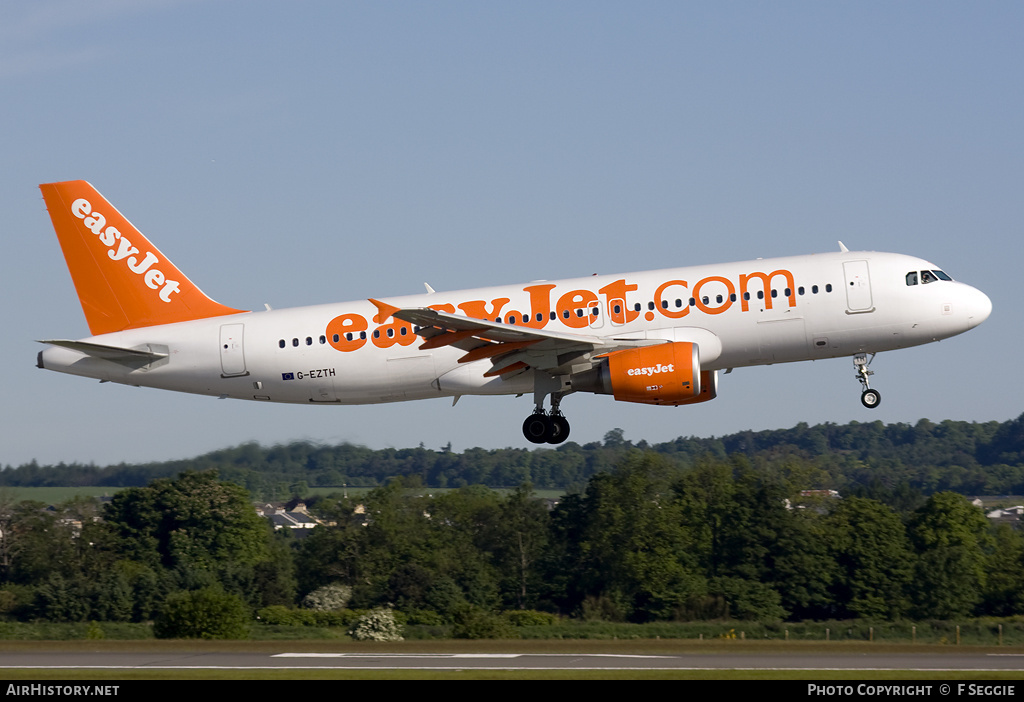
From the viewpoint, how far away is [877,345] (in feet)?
120

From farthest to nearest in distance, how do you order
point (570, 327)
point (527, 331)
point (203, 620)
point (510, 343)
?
1. point (203, 620)
2. point (570, 327)
3. point (510, 343)
4. point (527, 331)

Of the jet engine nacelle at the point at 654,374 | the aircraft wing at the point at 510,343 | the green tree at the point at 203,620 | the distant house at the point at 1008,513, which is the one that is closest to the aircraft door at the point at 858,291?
the jet engine nacelle at the point at 654,374

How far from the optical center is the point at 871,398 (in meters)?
37.9

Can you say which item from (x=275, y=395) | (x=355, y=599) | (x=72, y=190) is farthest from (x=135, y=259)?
(x=355, y=599)

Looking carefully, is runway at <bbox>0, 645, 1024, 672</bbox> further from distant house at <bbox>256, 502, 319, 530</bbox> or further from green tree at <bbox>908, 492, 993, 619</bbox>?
distant house at <bbox>256, 502, 319, 530</bbox>

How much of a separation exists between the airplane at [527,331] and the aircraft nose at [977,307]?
6 centimetres

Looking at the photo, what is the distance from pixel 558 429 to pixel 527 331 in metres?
5.25

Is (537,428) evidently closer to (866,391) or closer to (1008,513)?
(866,391)

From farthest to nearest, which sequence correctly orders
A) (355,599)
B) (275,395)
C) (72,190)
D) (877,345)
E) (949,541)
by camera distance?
(949,541)
(355,599)
(72,190)
(275,395)
(877,345)

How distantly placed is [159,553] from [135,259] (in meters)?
54.5

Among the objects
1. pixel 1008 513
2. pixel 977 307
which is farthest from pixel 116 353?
pixel 1008 513

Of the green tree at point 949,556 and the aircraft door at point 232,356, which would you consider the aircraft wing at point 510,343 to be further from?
the green tree at point 949,556

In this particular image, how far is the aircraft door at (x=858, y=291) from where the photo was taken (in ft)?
119

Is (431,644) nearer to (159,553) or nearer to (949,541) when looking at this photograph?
(159,553)
